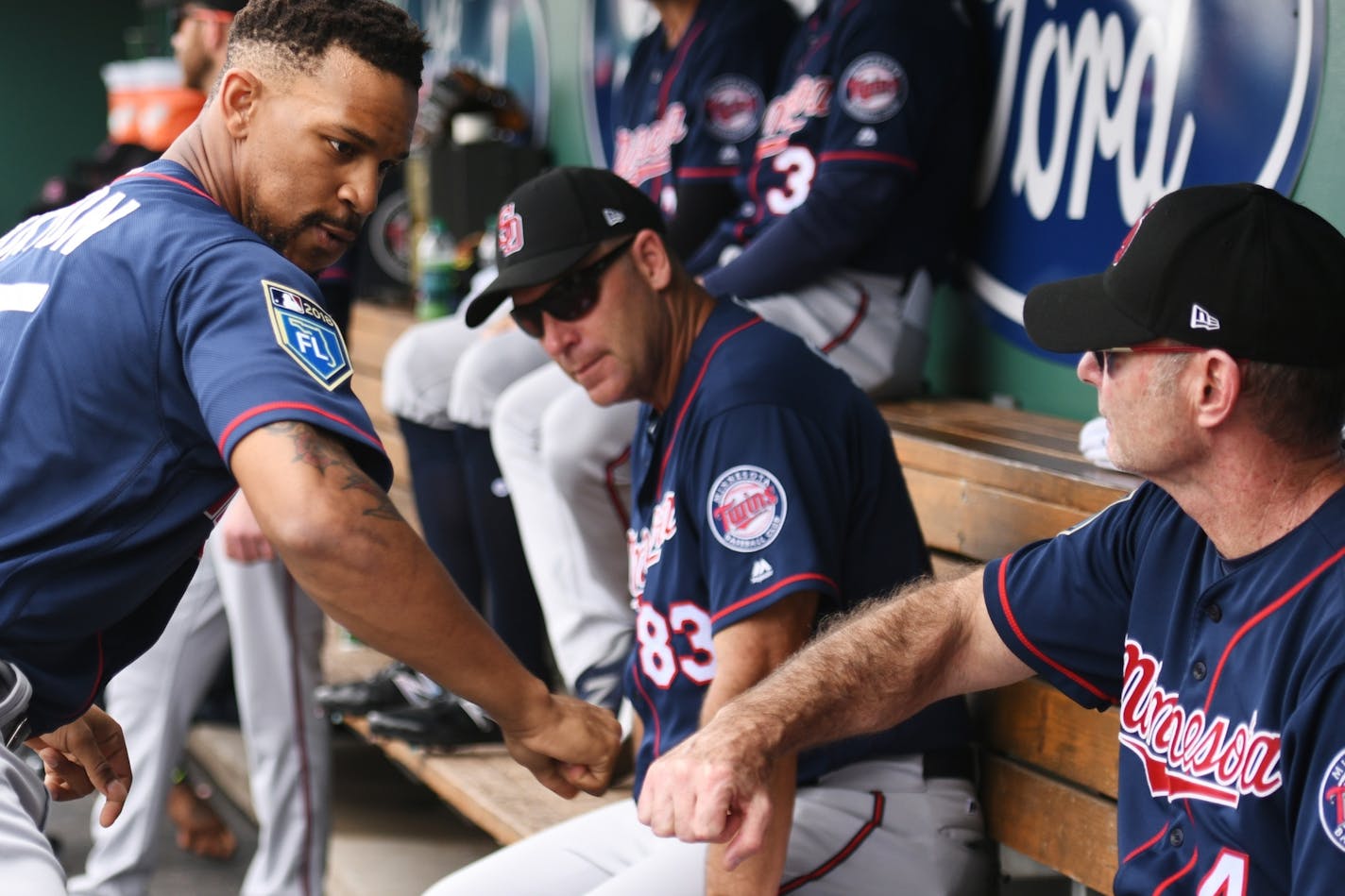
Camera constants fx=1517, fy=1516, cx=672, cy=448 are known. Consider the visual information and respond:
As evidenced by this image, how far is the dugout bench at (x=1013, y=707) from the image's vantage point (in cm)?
202

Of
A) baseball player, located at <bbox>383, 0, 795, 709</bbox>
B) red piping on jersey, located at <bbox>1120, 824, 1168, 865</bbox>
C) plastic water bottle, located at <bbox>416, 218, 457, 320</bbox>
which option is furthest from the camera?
plastic water bottle, located at <bbox>416, 218, 457, 320</bbox>

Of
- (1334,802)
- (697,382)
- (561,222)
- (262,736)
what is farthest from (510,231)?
(262,736)

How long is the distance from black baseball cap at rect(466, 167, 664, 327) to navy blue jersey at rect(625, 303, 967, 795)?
19 cm

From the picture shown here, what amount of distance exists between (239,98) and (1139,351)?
0.91 metres

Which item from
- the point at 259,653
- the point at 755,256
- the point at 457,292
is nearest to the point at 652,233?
the point at 755,256

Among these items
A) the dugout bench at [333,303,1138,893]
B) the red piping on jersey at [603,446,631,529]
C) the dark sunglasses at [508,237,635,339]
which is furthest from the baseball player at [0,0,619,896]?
the red piping on jersey at [603,446,631,529]

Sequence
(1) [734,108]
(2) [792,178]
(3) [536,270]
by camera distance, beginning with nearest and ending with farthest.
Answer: (3) [536,270]
(2) [792,178]
(1) [734,108]

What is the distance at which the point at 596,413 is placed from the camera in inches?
108

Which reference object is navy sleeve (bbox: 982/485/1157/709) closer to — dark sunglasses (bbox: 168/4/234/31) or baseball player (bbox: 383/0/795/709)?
baseball player (bbox: 383/0/795/709)

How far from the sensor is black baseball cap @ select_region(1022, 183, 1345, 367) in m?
1.30

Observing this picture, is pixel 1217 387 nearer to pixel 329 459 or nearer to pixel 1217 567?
pixel 1217 567

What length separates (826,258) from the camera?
108 inches

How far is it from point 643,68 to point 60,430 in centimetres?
250

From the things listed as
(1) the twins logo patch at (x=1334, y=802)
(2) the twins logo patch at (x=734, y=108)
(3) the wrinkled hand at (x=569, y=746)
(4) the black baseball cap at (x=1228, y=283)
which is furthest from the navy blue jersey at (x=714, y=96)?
(1) the twins logo patch at (x=1334, y=802)
